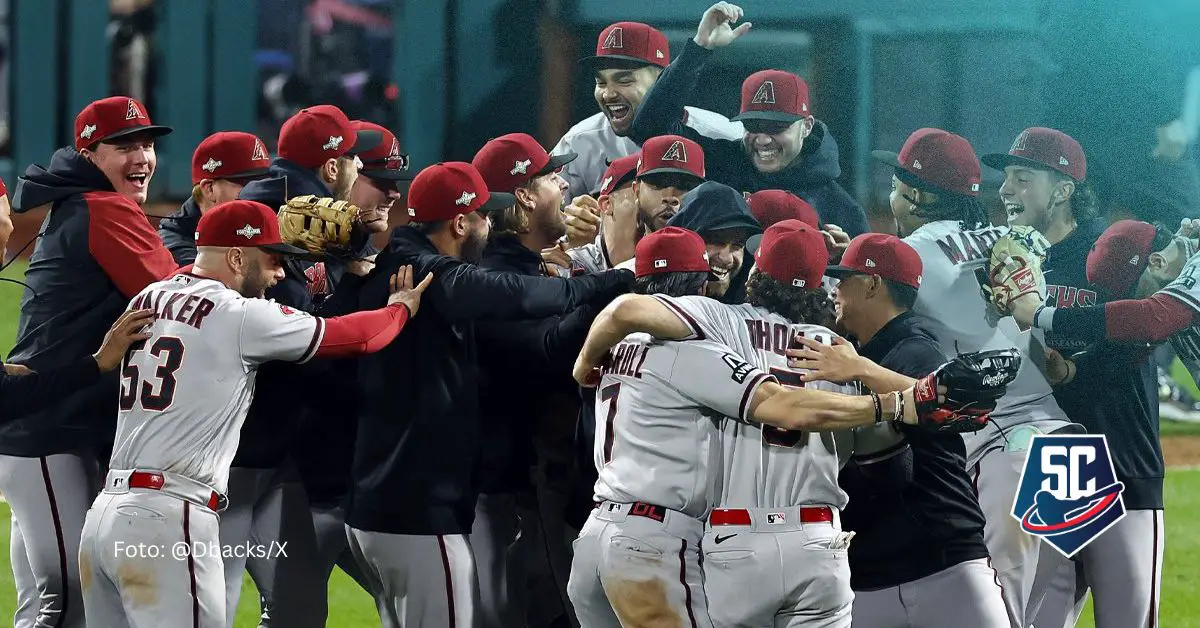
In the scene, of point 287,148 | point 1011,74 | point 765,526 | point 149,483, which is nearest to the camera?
point 765,526

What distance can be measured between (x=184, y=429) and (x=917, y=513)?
1.79 m

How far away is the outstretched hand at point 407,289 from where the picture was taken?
4055 mm

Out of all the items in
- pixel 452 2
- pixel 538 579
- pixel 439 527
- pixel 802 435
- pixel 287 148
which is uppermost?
pixel 452 2


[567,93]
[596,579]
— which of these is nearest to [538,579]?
[596,579]

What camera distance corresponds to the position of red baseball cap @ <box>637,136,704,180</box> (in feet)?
15.1

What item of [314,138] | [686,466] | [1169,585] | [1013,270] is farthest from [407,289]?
[1169,585]

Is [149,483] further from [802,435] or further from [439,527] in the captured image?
[802,435]

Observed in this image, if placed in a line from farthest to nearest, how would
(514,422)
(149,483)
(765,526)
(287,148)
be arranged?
(287,148) < (514,422) < (149,483) < (765,526)

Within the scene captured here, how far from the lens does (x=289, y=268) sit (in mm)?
4465

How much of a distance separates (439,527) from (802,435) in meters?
1.02

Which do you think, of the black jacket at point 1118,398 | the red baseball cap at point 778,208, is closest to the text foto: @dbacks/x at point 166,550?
the red baseball cap at point 778,208

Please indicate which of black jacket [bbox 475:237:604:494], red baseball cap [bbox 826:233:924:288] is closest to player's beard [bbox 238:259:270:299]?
black jacket [bbox 475:237:604:494]

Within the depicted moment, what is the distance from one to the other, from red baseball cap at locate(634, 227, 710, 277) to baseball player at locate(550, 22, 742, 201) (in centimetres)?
162

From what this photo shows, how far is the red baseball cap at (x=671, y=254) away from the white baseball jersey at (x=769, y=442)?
13cm
